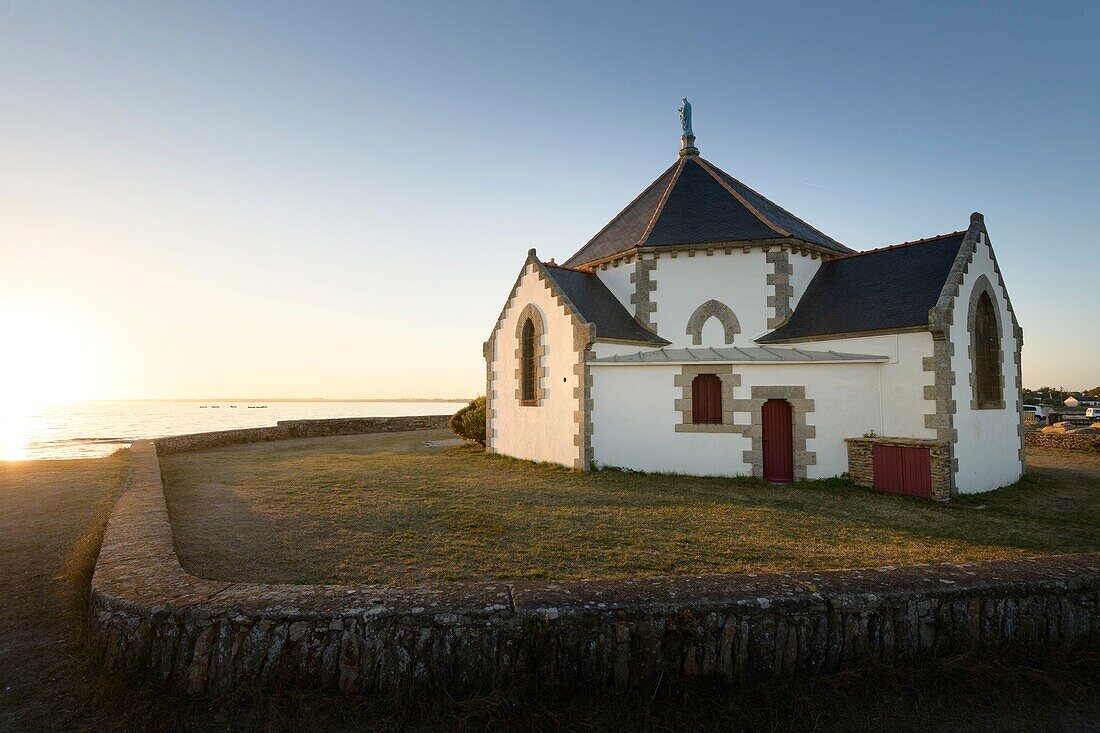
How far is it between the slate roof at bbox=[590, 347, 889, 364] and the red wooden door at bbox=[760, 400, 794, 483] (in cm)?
114

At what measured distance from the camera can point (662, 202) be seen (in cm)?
1762

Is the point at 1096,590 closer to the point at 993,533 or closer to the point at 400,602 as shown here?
the point at 400,602

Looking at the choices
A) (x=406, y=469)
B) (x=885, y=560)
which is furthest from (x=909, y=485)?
(x=406, y=469)

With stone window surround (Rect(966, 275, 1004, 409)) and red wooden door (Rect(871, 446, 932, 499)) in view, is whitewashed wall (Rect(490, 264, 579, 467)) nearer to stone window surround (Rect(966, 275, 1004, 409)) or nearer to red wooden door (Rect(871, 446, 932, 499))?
red wooden door (Rect(871, 446, 932, 499))

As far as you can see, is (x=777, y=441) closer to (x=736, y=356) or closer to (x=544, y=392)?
(x=736, y=356)

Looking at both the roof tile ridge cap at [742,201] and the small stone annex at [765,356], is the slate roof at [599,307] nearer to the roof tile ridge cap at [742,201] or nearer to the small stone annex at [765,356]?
the small stone annex at [765,356]

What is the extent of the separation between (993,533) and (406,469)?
12.2m


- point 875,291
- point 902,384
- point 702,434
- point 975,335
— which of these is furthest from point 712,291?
point 975,335

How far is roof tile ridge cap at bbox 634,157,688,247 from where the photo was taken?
16.1m

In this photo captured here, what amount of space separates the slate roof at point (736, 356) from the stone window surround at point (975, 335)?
225 cm

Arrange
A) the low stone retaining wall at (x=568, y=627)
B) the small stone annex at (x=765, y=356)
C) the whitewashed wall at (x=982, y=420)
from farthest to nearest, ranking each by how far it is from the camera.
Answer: the small stone annex at (x=765, y=356) < the whitewashed wall at (x=982, y=420) < the low stone retaining wall at (x=568, y=627)

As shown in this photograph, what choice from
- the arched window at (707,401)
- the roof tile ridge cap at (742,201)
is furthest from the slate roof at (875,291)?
the arched window at (707,401)

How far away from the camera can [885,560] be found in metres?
6.59

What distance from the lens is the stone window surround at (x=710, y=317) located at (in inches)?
604
